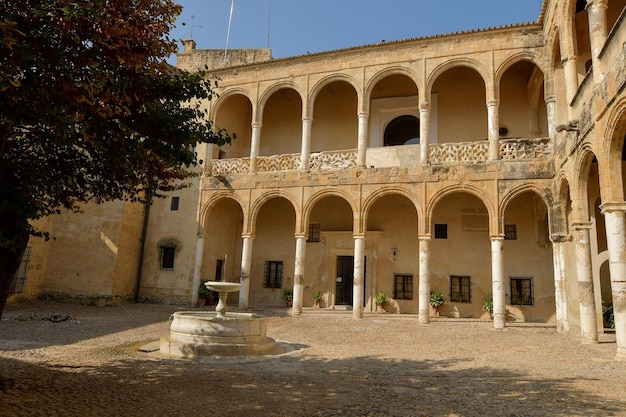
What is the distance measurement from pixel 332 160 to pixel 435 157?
12.1 ft

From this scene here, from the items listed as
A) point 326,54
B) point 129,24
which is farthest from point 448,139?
point 129,24

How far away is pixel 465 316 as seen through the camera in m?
16.1

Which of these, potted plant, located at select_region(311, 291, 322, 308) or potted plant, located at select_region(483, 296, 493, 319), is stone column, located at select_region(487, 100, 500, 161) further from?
potted plant, located at select_region(311, 291, 322, 308)

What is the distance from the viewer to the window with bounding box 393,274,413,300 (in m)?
17.0

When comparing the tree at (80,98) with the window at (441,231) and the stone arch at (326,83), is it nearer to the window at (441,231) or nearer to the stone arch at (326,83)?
the stone arch at (326,83)

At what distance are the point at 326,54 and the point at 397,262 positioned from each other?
8564 millimetres

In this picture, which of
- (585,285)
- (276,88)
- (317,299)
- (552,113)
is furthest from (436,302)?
(276,88)

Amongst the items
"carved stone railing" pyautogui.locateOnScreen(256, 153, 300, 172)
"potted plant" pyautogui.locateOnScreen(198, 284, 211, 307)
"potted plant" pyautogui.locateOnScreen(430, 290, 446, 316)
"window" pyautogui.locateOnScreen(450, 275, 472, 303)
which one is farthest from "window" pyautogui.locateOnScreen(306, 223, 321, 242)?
"window" pyautogui.locateOnScreen(450, 275, 472, 303)

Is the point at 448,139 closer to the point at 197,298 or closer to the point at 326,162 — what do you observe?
the point at 326,162

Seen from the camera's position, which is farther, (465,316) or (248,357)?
(465,316)

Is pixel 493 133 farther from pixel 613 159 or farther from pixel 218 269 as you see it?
pixel 218 269

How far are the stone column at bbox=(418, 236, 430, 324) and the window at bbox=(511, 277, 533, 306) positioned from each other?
3.93m

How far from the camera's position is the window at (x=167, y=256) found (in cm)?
1836

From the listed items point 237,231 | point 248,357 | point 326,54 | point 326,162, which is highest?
point 326,54
